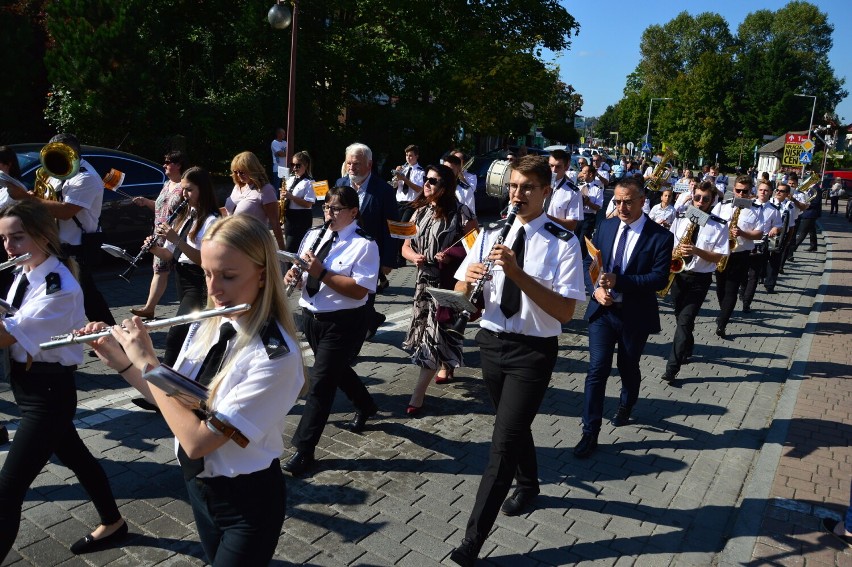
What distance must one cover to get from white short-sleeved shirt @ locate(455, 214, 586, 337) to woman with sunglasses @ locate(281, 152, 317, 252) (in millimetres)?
5837

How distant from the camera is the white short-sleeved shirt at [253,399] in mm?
2223

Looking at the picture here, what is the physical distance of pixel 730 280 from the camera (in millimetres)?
8898

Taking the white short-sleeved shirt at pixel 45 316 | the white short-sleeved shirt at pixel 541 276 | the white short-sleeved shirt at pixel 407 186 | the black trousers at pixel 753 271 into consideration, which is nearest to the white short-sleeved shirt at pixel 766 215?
the black trousers at pixel 753 271

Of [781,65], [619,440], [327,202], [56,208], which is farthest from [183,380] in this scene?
[781,65]

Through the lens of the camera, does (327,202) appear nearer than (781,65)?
Yes

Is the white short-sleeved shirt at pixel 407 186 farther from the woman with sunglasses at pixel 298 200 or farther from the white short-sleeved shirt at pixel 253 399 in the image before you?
the white short-sleeved shirt at pixel 253 399

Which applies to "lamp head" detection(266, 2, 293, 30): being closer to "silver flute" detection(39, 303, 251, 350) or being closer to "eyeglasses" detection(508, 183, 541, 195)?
"eyeglasses" detection(508, 183, 541, 195)

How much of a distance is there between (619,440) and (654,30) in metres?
96.6

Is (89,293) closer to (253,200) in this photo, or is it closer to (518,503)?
(253,200)

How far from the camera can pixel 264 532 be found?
238 cm

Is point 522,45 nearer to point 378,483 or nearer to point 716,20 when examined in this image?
point 378,483

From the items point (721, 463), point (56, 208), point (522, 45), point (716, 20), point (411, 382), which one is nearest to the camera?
point (721, 463)

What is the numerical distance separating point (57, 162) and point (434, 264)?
3.59 metres

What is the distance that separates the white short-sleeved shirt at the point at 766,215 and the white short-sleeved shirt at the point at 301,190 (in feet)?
20.5
